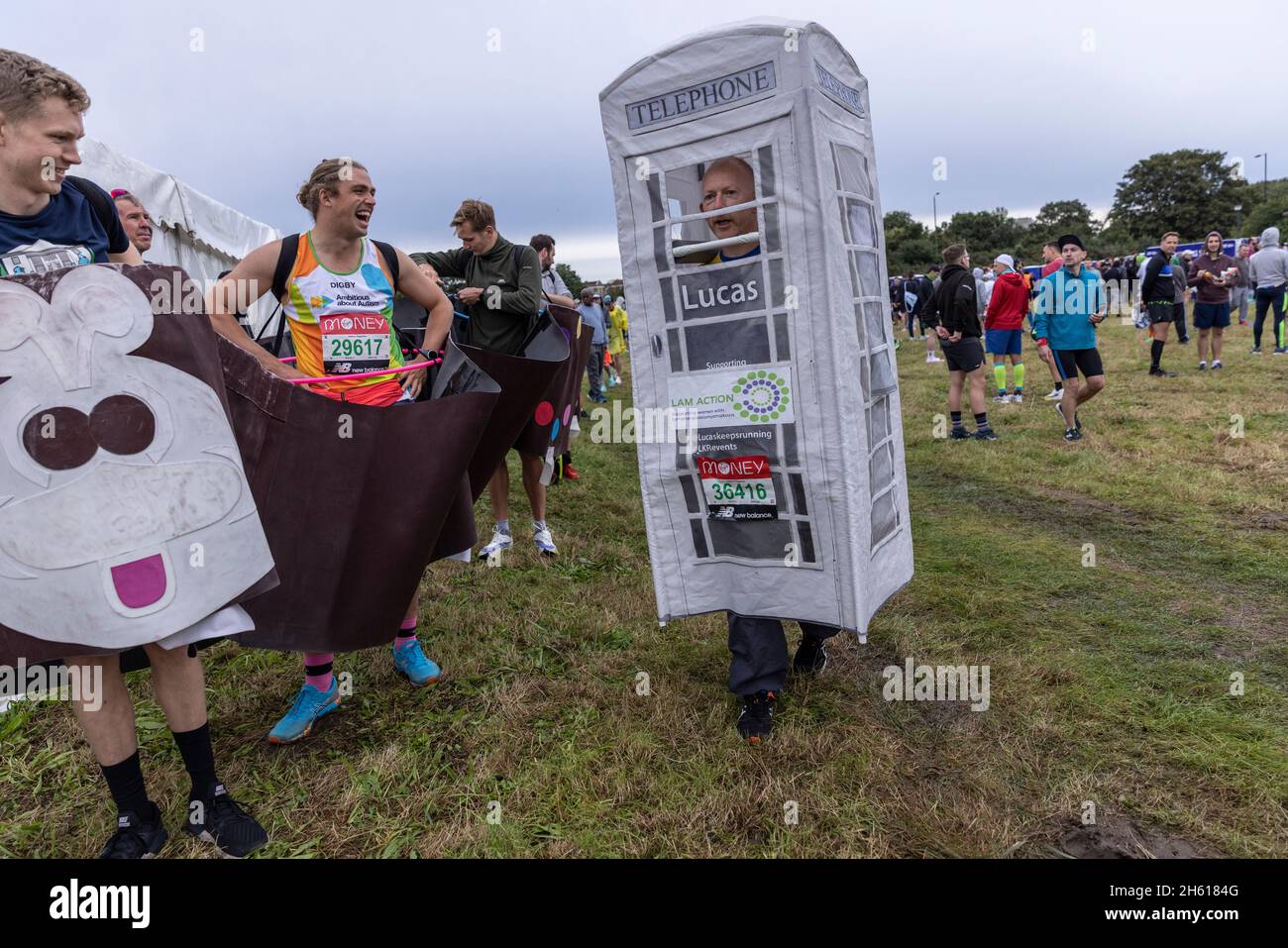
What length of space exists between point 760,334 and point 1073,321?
6.20 meters

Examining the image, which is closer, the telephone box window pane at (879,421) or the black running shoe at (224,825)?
the black running shoe at (224,825)

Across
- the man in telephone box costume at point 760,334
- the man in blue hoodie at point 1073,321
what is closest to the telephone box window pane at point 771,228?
the man in telephone box costume at point 760,334

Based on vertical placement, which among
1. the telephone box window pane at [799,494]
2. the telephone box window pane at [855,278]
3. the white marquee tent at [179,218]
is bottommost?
the telephone box window pane at [799,494]

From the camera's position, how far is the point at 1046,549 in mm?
4820

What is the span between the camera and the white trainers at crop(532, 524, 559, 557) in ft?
16.5

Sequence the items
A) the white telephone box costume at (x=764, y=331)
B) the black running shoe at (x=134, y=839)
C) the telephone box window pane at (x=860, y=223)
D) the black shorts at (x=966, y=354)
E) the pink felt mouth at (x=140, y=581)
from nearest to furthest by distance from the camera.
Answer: the pink felt mouth at (x=140, y=581) < the black running shoe at (x=134, y=839) < the white telephone box costume at (x=764, y=331) < the telephone box window pane at (x=860, y=223) < the black shorts at (x=966, y=354)

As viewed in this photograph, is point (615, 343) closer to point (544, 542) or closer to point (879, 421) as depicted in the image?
point (544, 542)

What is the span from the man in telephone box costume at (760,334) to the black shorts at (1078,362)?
569 cm

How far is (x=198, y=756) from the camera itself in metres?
2.34

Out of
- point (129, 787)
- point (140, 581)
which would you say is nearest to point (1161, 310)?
point (140, 581)

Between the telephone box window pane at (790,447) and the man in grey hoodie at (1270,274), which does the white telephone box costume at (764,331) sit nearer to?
the telephone box window pane at (790,447)

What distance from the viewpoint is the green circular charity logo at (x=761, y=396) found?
2543 mm

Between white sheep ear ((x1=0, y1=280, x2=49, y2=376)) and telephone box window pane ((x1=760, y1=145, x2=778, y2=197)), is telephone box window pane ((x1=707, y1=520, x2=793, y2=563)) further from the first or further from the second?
white sheep ear ((x1=0, y1=280, x2=49, y2=376))

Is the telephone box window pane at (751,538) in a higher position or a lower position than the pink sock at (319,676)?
higher
